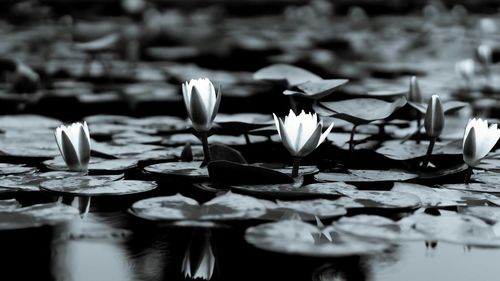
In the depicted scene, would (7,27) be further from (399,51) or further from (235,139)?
(235,139)

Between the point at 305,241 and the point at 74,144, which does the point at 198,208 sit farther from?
the point at 74,144

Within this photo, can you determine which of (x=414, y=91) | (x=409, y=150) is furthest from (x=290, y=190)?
(x=414, y=91)

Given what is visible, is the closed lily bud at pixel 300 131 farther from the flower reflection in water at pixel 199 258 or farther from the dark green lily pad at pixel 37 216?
the dark green lily pad at pixel 37 216

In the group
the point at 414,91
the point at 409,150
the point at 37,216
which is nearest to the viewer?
the point at 37,216

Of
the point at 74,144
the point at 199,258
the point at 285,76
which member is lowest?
the point at 199,258

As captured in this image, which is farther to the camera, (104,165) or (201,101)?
(104,165)

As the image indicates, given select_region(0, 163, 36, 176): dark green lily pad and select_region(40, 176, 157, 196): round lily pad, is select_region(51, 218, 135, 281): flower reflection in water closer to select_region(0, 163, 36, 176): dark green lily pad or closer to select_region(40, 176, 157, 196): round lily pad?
select_region(40, 176, 157, 196): round lily pad
